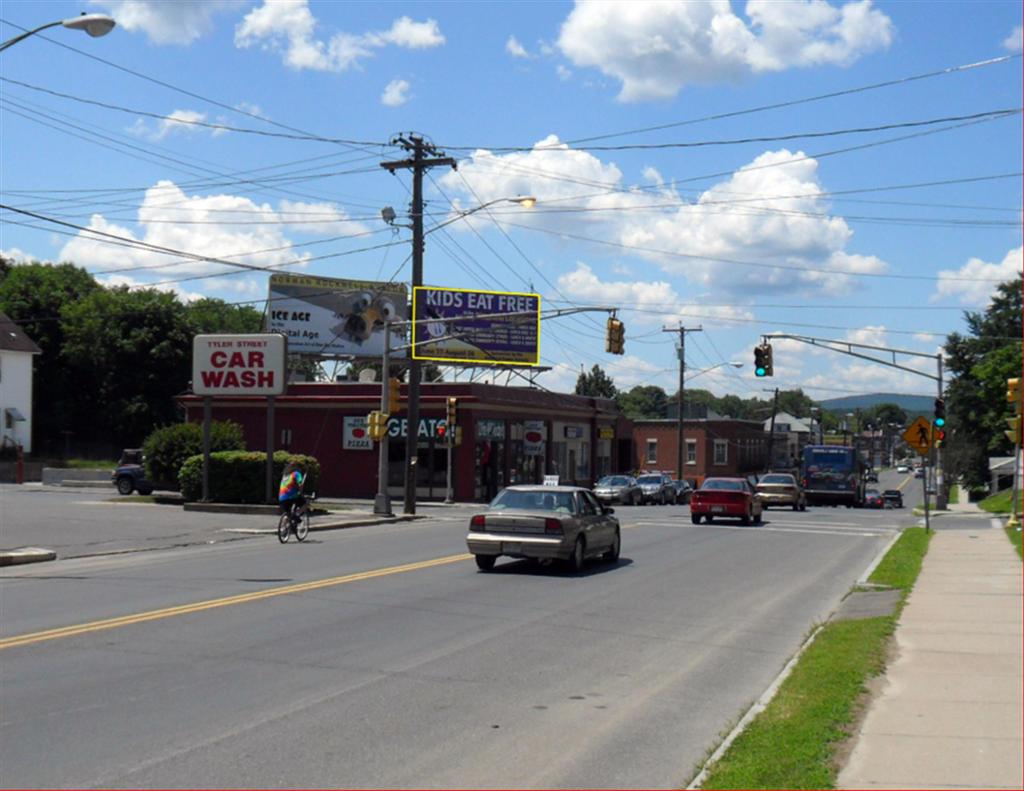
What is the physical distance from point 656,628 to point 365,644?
11.8 ft

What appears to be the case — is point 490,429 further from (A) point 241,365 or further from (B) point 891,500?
(B) point 891,500

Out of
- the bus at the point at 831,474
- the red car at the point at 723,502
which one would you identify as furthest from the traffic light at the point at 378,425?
the bus at the point at 831,474

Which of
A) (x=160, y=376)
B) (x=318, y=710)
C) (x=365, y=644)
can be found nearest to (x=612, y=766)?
(x=318, y=710)

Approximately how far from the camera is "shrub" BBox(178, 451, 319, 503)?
36656mm

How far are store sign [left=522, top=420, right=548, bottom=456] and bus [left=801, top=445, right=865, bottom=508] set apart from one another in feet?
43.6

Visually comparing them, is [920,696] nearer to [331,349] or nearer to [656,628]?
[656,628]

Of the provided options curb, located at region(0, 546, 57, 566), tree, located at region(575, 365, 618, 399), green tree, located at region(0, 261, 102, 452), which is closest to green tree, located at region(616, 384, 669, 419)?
tree, located at region(575, 365, 618, 399)

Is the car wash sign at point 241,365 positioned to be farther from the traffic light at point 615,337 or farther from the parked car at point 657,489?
the parked car at point 657,489

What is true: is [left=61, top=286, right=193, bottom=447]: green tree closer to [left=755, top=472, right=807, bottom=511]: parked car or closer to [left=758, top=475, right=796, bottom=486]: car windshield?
[left=758, top=475, right=796, bottom=486]: car windshield

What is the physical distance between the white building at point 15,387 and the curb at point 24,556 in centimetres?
4924

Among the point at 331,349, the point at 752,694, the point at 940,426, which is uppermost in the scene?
the point at 331,349

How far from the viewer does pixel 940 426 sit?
43.4m

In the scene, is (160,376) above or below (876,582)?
above

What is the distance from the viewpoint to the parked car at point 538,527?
18.9 metres
